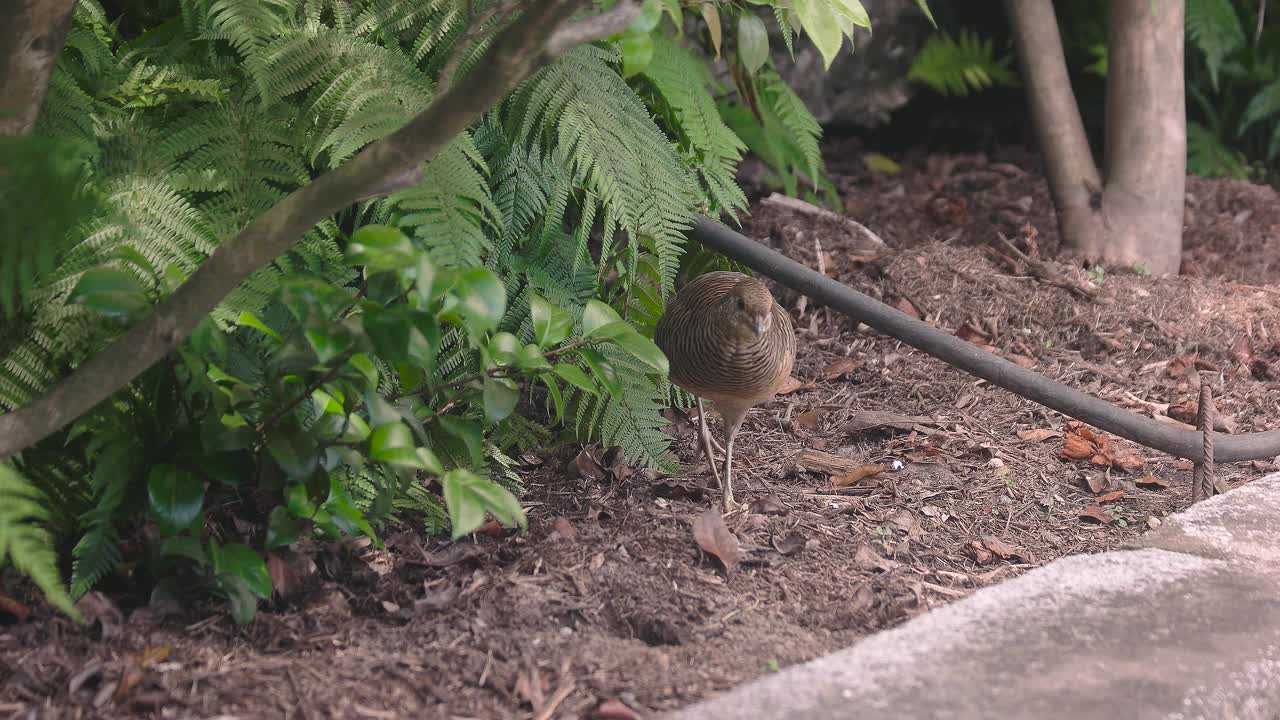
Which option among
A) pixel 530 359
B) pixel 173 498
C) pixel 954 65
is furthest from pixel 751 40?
pixel 954 65

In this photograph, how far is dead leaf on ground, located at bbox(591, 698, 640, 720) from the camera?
1.98 meters

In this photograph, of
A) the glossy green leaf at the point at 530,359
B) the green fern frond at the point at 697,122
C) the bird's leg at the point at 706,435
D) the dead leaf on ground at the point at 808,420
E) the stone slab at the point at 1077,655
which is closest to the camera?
the stone slab at the point at 1077,655

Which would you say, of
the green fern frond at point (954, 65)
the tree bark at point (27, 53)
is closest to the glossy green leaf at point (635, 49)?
the tree bark at point (27, 53)

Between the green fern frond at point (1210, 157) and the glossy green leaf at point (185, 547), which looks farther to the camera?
the green fern frond at point (1210, 157)

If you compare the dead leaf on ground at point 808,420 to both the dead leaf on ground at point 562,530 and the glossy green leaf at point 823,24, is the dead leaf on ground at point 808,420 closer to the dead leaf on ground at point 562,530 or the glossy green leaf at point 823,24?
the dead leaf on ground at point 562,530

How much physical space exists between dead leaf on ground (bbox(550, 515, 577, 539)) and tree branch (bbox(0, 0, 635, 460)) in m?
1.04

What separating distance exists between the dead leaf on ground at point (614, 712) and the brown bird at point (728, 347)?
3.50 feet

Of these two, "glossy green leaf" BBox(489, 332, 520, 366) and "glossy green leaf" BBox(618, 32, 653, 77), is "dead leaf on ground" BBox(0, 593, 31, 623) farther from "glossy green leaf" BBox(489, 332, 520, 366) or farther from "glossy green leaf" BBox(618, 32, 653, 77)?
"glossy green leaf" BBox(618, 32, 653, 77)

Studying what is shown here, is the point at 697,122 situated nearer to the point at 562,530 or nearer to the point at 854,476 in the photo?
the point at 854,476

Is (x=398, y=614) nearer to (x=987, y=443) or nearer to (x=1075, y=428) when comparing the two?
(x=987, y=443)

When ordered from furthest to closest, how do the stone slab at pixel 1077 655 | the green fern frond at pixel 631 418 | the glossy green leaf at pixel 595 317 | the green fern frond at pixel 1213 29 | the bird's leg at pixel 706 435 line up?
the green fern frond at pixel 1213 29 → the bird's leg at pixel 706 435 → the green fern frond at pixel 631 418 → the glossy green leaf at pixel 595 317 → the stone slab at pixel 1077 655

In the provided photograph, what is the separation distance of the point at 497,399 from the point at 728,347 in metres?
0.94

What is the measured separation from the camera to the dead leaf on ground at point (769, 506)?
119 inches

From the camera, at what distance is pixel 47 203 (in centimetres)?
185
